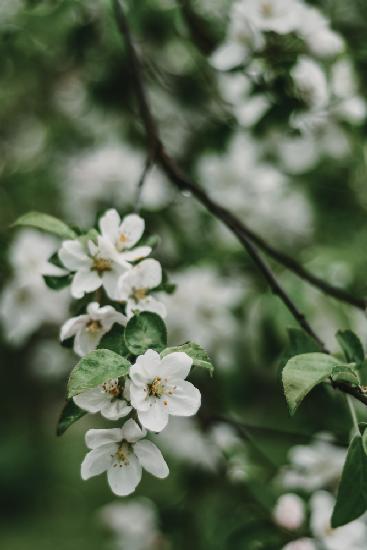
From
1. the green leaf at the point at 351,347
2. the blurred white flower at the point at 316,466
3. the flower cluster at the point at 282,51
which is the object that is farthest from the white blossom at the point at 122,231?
the blurred white flower at the point at 316,466

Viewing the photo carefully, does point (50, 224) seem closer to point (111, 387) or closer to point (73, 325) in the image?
point (73, 325)

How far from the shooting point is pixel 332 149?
2262 millimetres

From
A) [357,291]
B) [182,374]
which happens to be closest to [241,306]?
[357,291]

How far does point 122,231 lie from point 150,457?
34 centimetres

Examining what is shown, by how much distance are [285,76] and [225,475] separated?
100 centimetres

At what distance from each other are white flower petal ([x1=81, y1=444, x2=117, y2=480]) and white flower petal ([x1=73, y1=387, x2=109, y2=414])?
69mm

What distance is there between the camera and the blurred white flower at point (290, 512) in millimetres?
1233

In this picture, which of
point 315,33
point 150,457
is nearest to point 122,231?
point 150,457

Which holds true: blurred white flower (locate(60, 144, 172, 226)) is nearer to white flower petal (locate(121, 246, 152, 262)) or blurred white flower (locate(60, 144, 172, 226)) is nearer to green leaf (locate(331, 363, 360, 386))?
white flower petal (locate(121, 246, 152, 262))

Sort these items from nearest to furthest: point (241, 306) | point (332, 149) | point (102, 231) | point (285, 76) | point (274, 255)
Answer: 1. point (102, 231)
2. point (274, 255)
3. point (285, 76)
4. point (241, 306)
5. point (332, 149)

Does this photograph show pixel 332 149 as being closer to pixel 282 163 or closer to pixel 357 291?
pixel 282 163

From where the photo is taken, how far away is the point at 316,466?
4.55ft

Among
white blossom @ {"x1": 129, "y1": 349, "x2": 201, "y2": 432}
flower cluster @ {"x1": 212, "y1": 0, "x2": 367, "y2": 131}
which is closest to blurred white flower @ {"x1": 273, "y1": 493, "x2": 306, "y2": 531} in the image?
white blossom @ {"x1": 129, "y1": 349, "x2": 201, "y2": 432}

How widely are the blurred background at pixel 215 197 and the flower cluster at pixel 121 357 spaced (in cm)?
14
